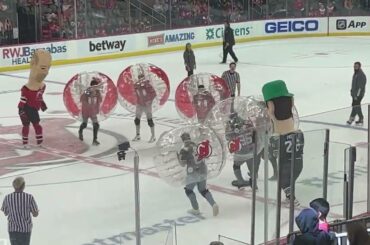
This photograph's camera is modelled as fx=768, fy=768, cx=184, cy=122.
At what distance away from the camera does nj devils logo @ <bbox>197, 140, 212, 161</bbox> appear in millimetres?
6473

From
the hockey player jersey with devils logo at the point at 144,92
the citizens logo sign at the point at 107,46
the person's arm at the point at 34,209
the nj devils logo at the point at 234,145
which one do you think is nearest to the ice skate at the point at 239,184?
the nj devils logo at the point at 234,145

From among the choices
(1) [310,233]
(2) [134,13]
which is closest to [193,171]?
(1) [310,233]

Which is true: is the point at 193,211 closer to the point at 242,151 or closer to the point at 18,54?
the point at 242,151

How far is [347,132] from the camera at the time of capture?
757 centimetres

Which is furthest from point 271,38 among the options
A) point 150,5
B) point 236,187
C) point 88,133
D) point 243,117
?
point 236,187

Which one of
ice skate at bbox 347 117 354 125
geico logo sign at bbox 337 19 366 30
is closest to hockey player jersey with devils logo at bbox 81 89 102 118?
ice skate at bbox 347 117 354 125

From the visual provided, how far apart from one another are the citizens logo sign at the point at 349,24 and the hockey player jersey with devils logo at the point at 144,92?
1989 centimetres

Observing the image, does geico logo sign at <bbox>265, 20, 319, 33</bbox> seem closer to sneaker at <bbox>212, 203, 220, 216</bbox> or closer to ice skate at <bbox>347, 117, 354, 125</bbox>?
ice skate at <bbox>347, 117, 354, 125</bbox>

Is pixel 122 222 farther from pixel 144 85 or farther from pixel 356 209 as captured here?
pixel 144 85

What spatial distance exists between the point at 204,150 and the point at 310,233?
2.12 meters

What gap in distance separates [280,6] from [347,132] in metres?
23.0

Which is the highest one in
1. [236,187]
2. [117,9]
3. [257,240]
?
[117,9]

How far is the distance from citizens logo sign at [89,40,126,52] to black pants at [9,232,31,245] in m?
17.6

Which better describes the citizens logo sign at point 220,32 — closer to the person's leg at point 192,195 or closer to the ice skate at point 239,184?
the ice skate at point 239,184
